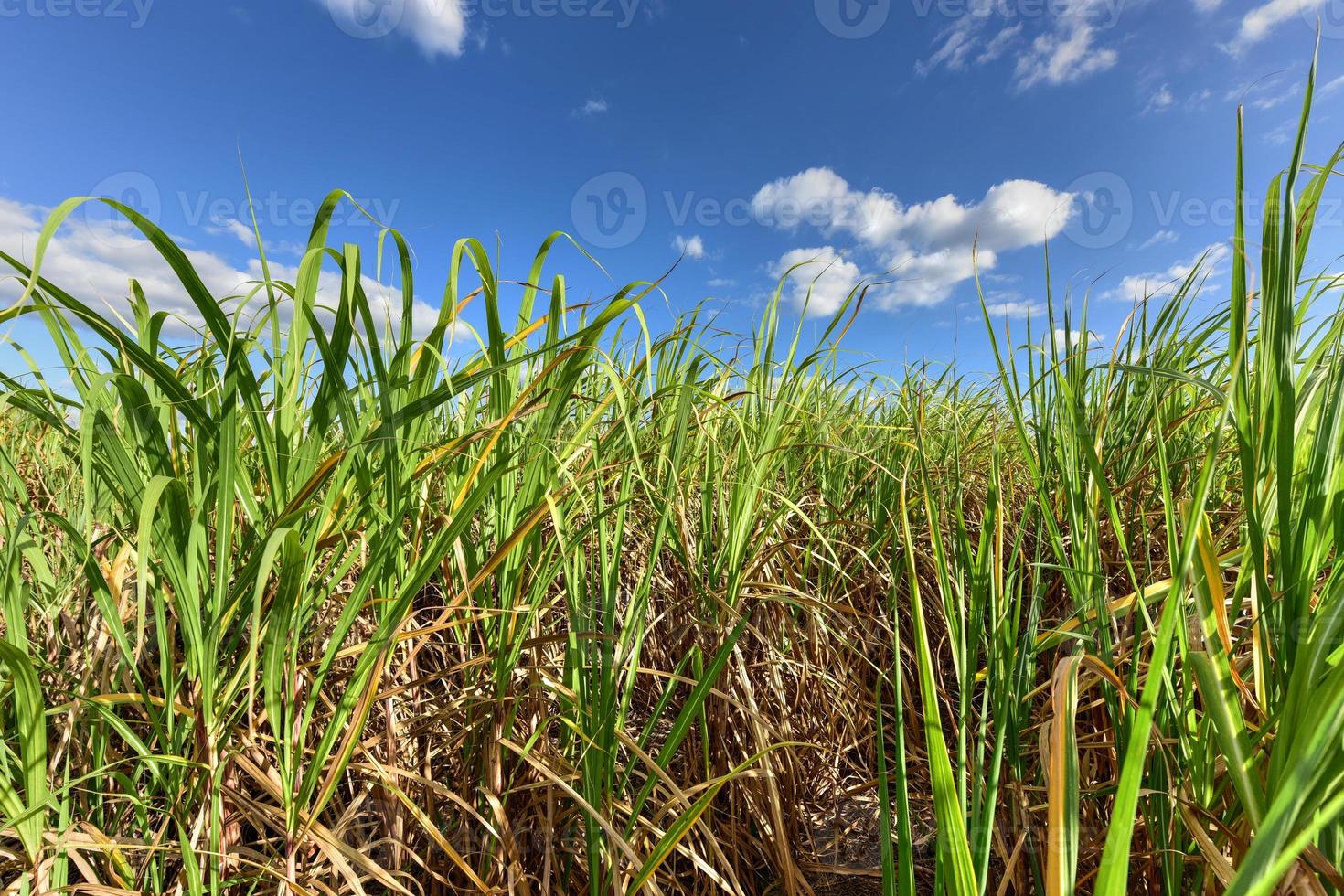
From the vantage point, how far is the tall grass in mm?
623

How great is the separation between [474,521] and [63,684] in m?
0.69

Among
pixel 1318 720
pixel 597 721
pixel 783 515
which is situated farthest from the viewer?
pixel 783 515

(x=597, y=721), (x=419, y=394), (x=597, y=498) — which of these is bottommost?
(x=597, y=721)

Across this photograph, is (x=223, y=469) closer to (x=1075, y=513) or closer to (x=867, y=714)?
(x=1075, y=513)

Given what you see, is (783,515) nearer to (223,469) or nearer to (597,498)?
(597,498)

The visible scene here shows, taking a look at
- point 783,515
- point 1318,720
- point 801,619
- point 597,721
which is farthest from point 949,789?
point 801,619

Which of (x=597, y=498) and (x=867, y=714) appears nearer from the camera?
(x=597, y=498)

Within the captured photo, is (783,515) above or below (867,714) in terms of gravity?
above

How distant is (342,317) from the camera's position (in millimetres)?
798

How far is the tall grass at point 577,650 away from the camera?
24.5 inches

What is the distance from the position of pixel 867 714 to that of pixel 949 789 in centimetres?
93

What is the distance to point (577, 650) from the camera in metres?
0.93

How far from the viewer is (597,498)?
38.4 inches

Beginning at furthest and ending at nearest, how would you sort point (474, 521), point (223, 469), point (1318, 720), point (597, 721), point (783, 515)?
point (783, 515) < point (474, 521) < point (597, 721) < point (223, 469) < point (1318, 720)
